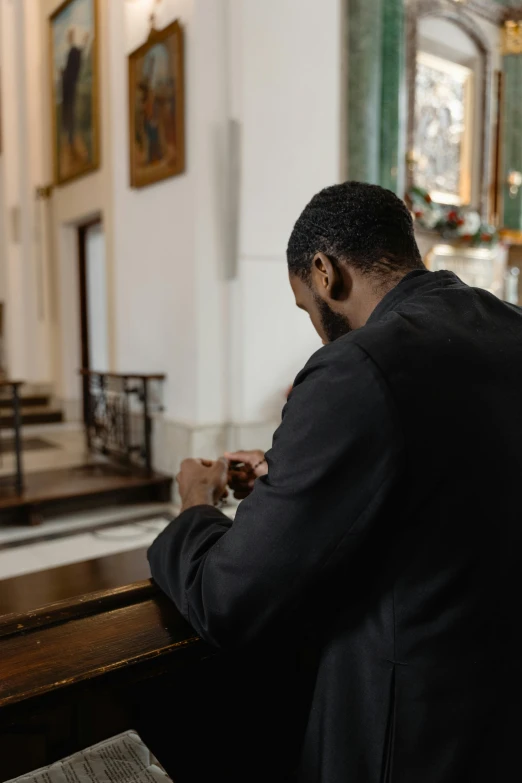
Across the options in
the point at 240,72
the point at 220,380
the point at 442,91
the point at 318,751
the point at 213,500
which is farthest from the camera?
the point at 442,91

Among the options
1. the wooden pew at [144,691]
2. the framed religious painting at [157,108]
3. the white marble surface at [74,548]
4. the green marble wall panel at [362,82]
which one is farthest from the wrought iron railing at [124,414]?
the wooden pew at [144,691]

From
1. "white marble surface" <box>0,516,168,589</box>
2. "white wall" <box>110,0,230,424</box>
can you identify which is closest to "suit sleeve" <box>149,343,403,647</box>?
"white marble surface" <box>0,516,168,589</box>

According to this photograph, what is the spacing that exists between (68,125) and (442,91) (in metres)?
4.86

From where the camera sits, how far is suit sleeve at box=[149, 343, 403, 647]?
→ 2.66 feet

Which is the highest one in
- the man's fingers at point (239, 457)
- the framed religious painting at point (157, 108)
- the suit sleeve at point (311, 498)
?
the framed religious painting at point (157, 108)

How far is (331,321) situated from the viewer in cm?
121

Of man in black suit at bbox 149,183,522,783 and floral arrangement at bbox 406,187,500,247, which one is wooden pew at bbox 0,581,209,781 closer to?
man in black suit at bbox 149,183,522,783

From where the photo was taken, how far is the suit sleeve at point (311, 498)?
31.9 inches

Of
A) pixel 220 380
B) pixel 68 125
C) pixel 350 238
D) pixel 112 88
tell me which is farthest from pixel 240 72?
pixel 350 238

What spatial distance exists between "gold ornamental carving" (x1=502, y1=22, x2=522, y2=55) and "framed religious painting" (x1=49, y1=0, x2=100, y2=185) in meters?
5.87

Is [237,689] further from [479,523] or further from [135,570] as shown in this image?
[479,523]

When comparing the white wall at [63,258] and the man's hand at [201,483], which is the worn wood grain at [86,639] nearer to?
the man's hand at [201,483]

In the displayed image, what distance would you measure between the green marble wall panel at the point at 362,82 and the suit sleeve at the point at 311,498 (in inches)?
239

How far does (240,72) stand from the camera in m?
5.03
